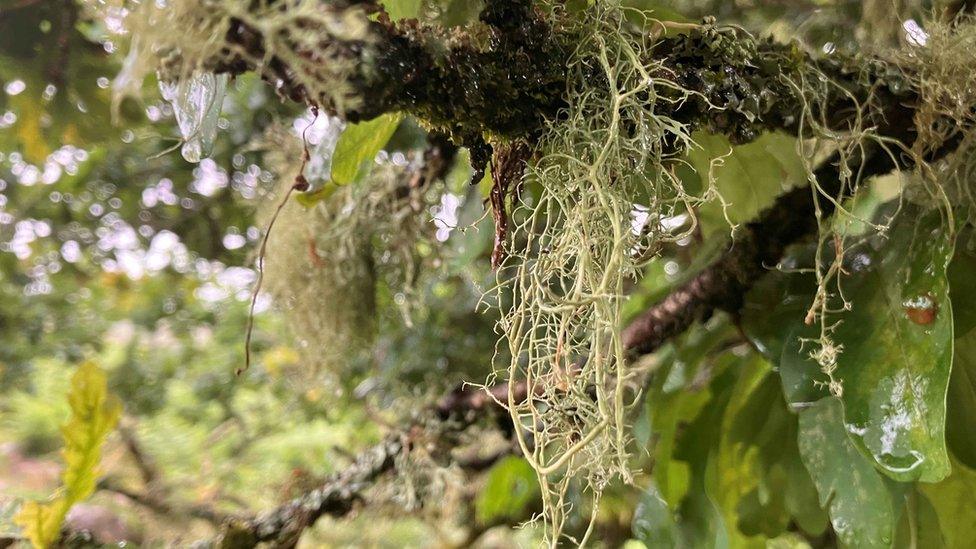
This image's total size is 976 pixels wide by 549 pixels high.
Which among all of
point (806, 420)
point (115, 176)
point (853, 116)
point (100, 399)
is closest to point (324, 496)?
point (100, 399)

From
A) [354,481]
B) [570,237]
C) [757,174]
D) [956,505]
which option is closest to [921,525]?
[956,505]

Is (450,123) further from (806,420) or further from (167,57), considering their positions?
(806,420)

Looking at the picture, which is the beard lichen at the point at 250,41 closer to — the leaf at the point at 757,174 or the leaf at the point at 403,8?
the leaf at the point at 403,8

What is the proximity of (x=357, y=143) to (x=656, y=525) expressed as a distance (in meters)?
0.43

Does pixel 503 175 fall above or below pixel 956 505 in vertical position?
above

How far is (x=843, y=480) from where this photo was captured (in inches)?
17.5

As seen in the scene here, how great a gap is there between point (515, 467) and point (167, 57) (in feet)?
2.28

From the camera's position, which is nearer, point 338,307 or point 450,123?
point 450,123

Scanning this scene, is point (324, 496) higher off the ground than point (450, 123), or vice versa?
point (450, 123)

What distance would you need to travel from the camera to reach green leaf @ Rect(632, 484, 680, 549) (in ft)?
1.90

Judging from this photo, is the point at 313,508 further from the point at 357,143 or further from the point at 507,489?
the point at 357,143

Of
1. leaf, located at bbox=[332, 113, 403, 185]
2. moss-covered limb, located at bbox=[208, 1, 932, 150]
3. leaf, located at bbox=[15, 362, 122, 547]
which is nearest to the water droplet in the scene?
moss-covered limb, located at bbox=[208, 1, 932, 150]

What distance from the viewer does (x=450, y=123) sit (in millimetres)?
331

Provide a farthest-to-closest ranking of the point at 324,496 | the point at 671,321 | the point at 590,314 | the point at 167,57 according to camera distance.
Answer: the point at 324,496 < the point at 671,321 < the point at 590,314 < the point at 167,57
